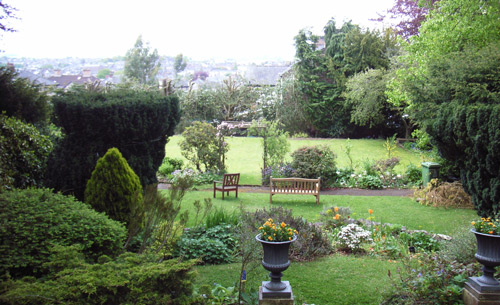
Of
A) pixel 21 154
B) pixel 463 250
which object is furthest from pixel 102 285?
pixel 463 250

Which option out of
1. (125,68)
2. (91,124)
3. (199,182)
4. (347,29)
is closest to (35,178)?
(91,124)

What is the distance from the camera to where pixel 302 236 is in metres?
6.02

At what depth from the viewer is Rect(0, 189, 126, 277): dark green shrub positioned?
3508 mm

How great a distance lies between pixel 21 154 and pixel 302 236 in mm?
4560

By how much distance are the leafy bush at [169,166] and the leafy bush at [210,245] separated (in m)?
6.82

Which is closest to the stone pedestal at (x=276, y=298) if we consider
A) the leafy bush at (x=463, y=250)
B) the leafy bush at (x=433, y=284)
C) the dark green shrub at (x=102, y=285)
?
the dark green shrub at (x=102, y=285)

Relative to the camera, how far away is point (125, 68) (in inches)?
1268

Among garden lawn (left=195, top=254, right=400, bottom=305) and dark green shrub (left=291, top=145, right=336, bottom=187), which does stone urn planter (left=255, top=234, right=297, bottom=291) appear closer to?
garden lawn (left=195, top=254, right=400, bottom=305)

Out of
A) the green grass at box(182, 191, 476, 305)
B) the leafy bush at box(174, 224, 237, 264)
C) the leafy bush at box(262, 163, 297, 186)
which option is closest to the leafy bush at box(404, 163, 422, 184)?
the green grass at box(182, 191, 476, 305)

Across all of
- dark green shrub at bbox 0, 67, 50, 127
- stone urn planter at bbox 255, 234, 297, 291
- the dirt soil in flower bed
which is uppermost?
dark green shrub at bbox 0, 67, 50, 127

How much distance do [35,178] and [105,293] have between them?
4349 millimetres

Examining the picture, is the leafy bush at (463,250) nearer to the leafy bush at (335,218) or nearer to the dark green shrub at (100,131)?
the leafy bush at (335,218)

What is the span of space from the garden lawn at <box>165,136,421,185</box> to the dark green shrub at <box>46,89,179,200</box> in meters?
6.02

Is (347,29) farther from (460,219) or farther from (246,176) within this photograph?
(460,219)
